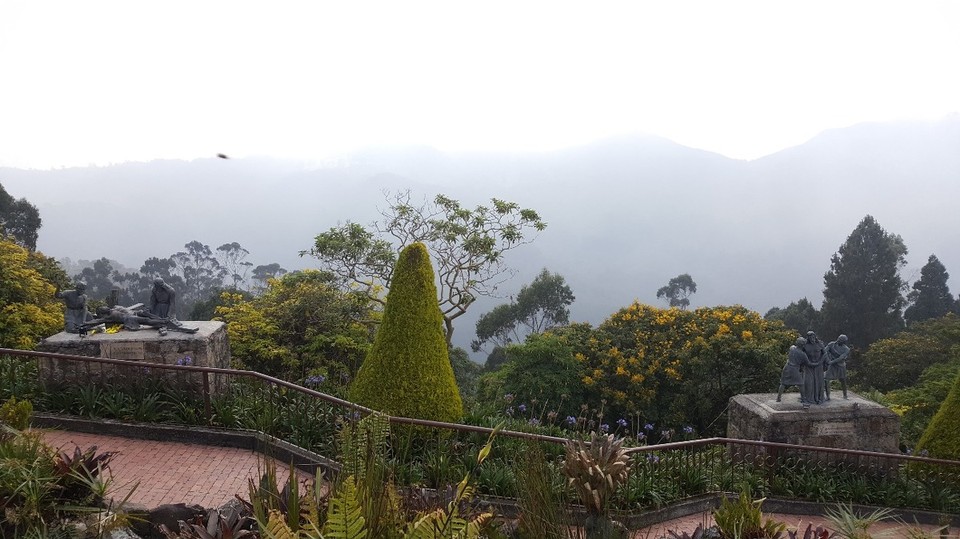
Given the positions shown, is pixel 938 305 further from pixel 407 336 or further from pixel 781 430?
pixel 407 336

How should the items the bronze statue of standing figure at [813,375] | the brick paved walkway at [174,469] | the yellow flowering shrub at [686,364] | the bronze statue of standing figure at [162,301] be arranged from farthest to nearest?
the yellow flowering shrub at [686,364]
the bronze statue of standing figure at [813,375]
the bronze statue of standing figure at [162,301]
the brick paved walkway at [174,469]

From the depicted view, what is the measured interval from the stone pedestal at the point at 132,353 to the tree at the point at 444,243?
815 centimetres

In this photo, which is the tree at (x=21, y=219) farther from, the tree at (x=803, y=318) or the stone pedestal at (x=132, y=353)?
the tree at (x=803, y=318)

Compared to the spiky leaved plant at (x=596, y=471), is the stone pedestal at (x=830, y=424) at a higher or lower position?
lower

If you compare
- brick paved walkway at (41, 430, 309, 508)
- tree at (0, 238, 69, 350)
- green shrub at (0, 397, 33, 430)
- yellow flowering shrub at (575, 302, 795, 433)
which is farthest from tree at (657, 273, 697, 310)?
green shrub at (0, 397, 33, 430)

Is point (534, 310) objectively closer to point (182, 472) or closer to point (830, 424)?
point (830, 424)

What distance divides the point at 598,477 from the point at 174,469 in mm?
5827

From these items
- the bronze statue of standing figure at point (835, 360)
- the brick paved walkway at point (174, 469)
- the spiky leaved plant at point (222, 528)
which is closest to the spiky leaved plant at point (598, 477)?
the spiky leaved plant at point (222, 528)

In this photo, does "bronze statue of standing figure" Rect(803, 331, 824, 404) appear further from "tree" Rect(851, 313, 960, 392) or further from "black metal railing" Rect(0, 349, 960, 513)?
"tree" Rect(851, 313, 960, 392)

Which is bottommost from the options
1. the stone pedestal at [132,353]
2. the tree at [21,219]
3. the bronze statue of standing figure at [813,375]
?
the bronze statue of standing figure at [813,375]

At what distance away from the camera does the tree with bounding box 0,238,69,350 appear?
13.2 m

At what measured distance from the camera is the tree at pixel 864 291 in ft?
125

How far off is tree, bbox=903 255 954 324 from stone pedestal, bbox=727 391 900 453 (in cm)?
3653

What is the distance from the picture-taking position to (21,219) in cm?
3142
